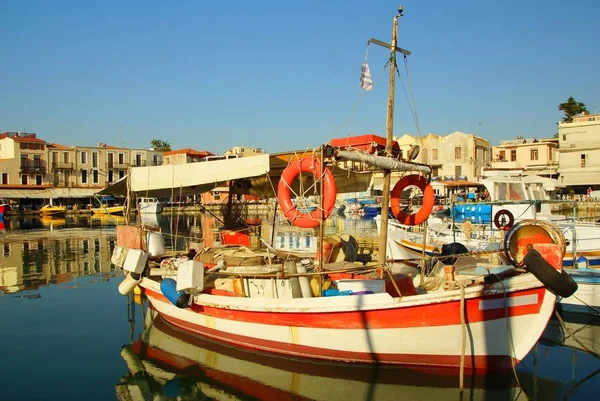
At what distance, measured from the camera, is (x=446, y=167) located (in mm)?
71750

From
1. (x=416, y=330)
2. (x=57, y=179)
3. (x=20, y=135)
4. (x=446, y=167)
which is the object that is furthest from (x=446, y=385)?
(x=20, y=135)

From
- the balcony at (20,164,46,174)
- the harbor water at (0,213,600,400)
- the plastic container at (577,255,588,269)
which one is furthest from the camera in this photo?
the balcony at (20,164,46,174)

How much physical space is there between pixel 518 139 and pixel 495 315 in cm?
7089

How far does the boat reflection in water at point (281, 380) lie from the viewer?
9062 mm

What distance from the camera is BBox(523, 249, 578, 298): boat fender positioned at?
8414 mm

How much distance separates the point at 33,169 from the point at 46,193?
4764 millimetres

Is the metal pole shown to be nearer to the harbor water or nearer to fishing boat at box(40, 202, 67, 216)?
the harbor water

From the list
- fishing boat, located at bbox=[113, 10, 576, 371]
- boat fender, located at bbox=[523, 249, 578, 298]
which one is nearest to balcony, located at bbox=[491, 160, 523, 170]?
fishing boat, located at bbox=[113, 10, 576, 371]

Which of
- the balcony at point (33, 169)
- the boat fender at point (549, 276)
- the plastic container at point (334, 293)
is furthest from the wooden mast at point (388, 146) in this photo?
the balcony at point (33, 169)

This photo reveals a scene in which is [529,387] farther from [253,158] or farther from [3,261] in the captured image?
[3,261]

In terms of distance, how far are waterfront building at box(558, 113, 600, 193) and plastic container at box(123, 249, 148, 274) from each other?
54622 mm

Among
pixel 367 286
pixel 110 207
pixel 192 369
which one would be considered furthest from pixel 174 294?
pixel 110 207

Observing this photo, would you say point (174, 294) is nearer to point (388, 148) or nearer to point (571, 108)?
point (388, 148)

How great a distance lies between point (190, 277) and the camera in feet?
35.9
